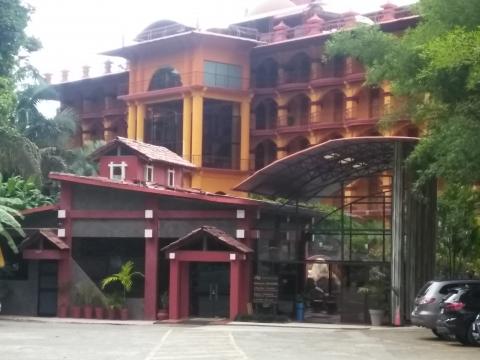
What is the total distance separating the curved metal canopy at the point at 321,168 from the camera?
101 feet

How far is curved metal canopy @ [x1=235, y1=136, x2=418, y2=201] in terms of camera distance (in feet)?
101

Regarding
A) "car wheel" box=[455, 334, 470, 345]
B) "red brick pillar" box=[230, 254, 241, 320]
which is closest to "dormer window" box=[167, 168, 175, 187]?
"red brick pillar" box=[230, 254, 241, 320]

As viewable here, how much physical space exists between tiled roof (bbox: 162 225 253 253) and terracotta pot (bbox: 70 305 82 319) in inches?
161

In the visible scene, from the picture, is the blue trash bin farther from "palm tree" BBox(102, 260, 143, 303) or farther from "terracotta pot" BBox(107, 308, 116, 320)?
"terracotta pot" BBox(107, 308, 116, 320)

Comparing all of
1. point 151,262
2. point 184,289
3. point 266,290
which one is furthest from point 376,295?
point 151,262

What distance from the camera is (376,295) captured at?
30156 millimetres

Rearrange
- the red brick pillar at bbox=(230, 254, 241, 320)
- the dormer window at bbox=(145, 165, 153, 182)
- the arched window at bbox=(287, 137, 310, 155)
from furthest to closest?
the arched window at bbox=(287, 137, 310, 155) < the dormer window at bbox=(145, 165, 153, 182) < the red brick pillar at bbox=(230, 254, 241, 320)

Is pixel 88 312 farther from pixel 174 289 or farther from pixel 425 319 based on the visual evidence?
pixel 425 319

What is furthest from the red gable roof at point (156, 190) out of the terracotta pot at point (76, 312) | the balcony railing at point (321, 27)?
the balcony railing at point (321, 27)

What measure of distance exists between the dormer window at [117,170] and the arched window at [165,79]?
25112mm

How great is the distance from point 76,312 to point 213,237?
6.16 metres

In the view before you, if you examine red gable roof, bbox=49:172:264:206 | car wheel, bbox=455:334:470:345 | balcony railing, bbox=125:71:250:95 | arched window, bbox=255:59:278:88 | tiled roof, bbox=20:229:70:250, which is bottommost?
car wheel, bbox=455:334:470:345

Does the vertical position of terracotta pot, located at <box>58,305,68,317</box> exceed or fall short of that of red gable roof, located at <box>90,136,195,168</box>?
it falls short

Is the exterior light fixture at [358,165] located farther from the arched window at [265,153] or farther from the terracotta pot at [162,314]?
the arched window at [265,153]
